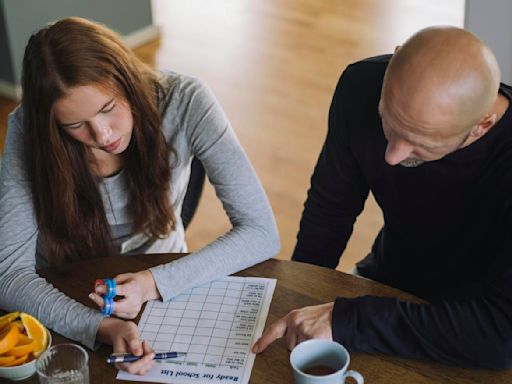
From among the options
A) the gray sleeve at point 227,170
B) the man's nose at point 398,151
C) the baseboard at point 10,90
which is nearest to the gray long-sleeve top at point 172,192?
the gray sleeve at point 227,170

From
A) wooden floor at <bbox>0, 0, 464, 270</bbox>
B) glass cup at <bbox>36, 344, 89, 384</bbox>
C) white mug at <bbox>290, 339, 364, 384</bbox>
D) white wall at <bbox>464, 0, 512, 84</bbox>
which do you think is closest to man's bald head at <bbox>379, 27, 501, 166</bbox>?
white mug at <bbox>290, 339, 364, 384</bbox>

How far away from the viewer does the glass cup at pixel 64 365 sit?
4.20 feet

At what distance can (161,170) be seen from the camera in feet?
5.65

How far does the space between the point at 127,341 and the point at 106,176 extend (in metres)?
0.46

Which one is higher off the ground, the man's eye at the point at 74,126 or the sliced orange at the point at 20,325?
the man's eye at the point at 74,126

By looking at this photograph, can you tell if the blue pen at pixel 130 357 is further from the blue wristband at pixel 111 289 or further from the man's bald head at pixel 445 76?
the man's bald head at pixel 445 76

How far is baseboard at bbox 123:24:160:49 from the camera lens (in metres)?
4.31

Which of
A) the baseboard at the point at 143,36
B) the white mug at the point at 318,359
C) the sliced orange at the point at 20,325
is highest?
the white mug at the point at 318,359

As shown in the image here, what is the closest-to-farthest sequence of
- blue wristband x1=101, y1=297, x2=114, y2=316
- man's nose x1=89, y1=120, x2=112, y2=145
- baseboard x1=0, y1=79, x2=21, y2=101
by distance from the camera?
blue wristband x1=101, y1=297, x2=114, y2=316, man's nose x1=89, y1=120, x2=112, y2=145, baseboard x1=0, y1=79, x2=21, y2=101

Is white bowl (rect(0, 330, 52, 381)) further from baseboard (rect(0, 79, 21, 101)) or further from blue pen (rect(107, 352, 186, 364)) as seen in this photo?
baseboard (rect(0, 79, 21, 101))

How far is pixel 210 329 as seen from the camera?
1442 millimetres

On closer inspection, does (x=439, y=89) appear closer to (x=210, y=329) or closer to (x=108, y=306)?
(x=210, y=329)

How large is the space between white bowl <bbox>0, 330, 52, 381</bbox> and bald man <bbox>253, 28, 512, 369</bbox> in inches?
15.1

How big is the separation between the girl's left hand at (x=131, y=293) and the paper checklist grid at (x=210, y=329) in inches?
0.8
